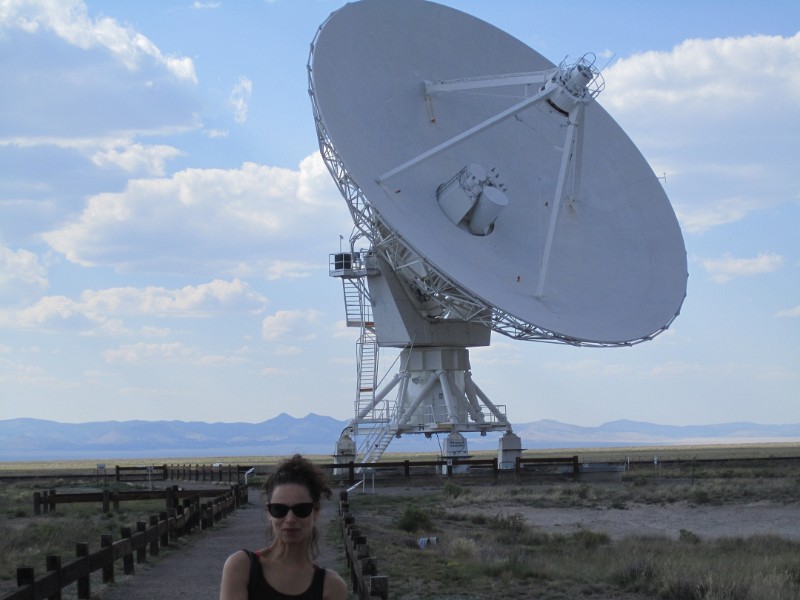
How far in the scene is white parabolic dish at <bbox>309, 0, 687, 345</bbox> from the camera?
30562 mm

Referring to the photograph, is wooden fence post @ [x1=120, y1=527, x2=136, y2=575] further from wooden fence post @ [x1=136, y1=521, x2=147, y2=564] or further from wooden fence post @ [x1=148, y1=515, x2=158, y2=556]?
wooden fence post @ [x1=148, y1=515, x2=158, y2=556]

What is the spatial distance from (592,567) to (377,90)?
1961 cm

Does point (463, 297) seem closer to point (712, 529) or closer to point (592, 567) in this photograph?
point (712, 529)

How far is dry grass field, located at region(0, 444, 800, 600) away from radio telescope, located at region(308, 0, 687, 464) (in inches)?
184

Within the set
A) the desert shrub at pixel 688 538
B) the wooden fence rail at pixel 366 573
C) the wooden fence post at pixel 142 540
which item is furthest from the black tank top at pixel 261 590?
the desert shrub at pixel 688 538

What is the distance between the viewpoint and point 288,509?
4.33 meters

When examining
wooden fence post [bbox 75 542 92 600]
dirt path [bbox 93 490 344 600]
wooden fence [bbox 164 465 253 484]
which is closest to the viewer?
wooden fence post [bbox 75 542 92 600]

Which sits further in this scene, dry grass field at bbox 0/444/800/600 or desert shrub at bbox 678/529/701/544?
desert shrub at bbox 678/529/701/544

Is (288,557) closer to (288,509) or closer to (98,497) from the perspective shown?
(288,509)

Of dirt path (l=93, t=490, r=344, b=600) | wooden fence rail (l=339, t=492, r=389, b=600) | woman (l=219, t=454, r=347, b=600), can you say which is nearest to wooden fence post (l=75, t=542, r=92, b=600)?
dirt path (l=93, t=490, r=344, b=600)

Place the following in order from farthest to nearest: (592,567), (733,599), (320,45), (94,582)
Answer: (320,45) < (592,567) < (94,582) < (733,599)

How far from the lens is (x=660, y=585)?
13.7 metres

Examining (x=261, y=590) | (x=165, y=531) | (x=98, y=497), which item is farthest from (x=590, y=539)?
(x=261, y=590)

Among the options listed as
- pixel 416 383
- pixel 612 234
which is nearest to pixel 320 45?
pixel 612 234
